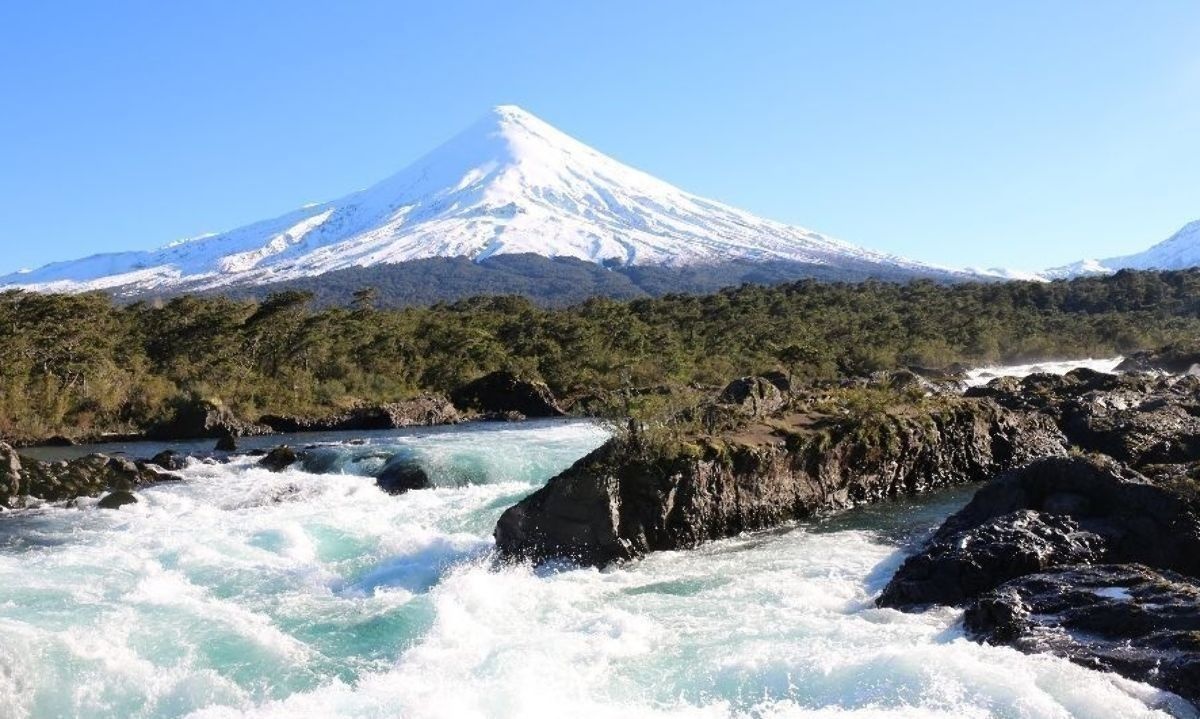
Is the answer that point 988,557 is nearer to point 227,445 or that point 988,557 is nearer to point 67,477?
point 67,477

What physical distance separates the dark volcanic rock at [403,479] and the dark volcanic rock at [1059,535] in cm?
1050

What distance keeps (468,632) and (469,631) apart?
24 mm

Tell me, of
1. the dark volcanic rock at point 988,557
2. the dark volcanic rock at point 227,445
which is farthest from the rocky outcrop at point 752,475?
the dark volcanic rock at point 227,445

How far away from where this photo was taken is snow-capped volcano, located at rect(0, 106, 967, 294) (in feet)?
410

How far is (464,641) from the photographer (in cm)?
822

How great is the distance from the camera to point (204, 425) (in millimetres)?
28750

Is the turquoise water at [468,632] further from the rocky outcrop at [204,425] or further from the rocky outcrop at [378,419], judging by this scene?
the rocky outcrop at [378,419]

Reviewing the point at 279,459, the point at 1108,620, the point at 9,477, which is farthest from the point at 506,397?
the point at 1108,620

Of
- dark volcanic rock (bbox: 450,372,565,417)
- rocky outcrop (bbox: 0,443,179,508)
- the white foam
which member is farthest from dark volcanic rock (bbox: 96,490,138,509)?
the white foam

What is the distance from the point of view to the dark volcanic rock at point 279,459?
67.2 ft

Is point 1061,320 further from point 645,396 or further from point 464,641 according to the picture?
point 464,641

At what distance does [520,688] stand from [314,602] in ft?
12.6

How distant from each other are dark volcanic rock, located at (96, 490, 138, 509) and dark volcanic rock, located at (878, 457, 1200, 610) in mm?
13252

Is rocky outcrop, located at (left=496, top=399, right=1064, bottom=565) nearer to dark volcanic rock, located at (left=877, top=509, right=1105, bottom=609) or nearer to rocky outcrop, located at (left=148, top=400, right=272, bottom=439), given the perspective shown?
dark volcanic rock, located at (left=877, top=509, right=1105, bottom=609)
